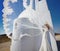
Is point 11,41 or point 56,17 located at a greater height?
point 56,17

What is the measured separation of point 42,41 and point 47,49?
85 mm

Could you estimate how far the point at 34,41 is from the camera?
153 cm

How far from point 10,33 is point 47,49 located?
0.38 metres

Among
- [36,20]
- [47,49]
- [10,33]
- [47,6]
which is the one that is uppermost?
[47,6]

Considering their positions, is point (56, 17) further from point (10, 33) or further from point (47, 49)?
point (10, 33)

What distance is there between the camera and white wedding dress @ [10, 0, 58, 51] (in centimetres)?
151

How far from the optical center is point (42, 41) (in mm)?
1518

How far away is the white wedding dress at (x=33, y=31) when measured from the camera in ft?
4.95

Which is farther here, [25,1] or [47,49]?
[25,1]

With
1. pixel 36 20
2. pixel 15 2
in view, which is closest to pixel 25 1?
pixel 15 2

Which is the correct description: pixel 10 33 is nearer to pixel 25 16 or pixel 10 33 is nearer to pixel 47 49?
pixel 25 16

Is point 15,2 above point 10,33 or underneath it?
above

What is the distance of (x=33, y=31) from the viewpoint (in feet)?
5.07

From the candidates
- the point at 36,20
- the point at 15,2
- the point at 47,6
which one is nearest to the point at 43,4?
the point at 47,6
